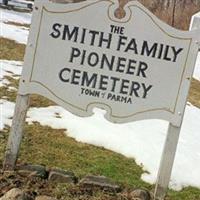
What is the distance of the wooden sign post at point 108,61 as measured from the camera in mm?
4484

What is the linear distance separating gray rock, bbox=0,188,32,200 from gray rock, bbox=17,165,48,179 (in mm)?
458

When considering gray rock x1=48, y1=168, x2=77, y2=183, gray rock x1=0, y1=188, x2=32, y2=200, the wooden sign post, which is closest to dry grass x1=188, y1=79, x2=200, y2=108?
the wooden sign post

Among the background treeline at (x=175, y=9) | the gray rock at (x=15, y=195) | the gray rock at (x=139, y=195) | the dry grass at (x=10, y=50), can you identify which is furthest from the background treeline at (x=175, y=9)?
the gray rock at (x=15, y=195)

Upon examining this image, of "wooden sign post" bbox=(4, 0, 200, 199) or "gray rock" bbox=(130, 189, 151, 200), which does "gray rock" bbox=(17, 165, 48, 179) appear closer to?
"wooden sign post" bbox=(4, 0, 200, 199)

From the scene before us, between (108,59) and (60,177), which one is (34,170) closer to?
(60,177)

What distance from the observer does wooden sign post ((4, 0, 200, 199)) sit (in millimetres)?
4484

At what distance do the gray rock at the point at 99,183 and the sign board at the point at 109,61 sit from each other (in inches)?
20.4

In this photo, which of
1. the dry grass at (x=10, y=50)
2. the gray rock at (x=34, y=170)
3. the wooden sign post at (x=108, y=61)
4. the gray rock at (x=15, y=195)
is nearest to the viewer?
the gray rock at (x=15, y=195)

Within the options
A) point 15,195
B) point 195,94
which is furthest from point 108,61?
point 195,94

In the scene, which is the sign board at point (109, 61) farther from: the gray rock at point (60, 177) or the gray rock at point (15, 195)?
the gray rock at point (15, 195)

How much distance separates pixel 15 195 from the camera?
406 cm

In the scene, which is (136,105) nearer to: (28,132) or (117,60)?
(117,60)

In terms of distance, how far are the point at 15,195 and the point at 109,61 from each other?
1306 millimetres

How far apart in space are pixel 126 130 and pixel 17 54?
569 cm
